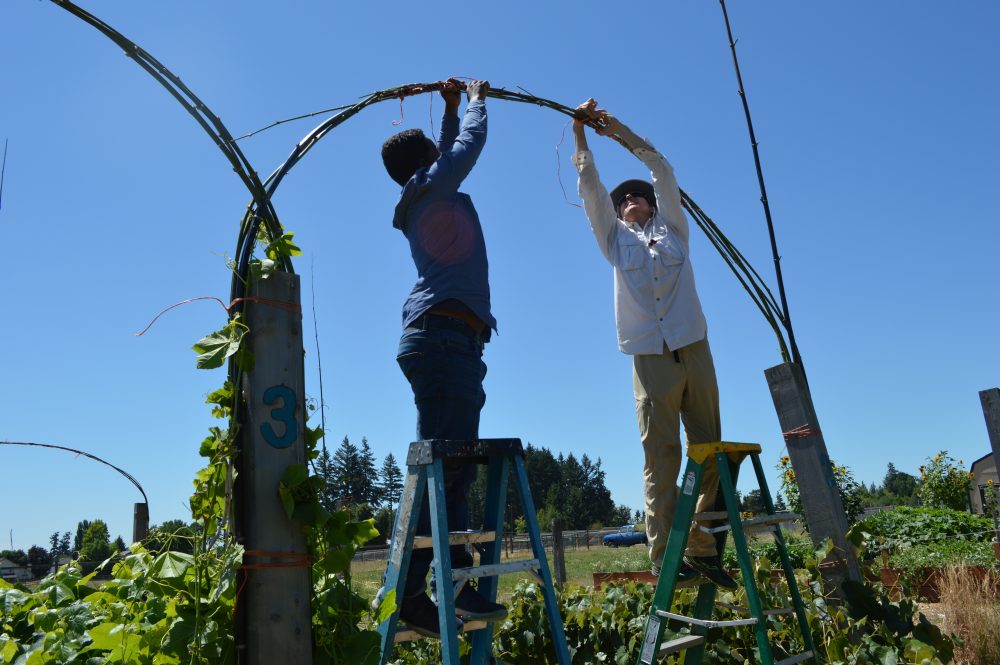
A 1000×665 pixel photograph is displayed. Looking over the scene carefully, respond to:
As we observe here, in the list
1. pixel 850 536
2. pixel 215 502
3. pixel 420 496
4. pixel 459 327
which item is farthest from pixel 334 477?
pixel 850 536

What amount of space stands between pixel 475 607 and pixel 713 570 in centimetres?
106

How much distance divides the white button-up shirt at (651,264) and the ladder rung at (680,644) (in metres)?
1.20

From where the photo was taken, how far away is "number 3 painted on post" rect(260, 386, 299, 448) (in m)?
1.99

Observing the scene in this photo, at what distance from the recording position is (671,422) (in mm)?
3418

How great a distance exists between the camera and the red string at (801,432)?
379 centimetres

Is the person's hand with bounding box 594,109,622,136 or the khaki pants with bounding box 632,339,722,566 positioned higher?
the person's hand with bounding box 594,109,622,136

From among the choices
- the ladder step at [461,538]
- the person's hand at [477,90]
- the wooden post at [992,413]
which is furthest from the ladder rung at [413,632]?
the wooden post at [992,413]

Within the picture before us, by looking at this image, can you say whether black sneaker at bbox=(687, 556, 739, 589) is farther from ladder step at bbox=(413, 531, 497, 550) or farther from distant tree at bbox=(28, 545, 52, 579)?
distant tree at bbox=(28, 545, 52, 579)

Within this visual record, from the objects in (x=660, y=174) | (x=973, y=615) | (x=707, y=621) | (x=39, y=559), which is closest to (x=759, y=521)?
(x=707, y=621)

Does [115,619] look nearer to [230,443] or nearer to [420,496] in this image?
[230,443]

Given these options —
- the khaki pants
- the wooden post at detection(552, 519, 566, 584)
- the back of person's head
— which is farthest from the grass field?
the back of person's head

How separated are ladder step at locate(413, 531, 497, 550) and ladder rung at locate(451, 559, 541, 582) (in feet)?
0.44

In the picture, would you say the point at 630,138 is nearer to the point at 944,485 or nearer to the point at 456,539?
the point at 456,539

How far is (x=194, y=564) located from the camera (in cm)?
190
